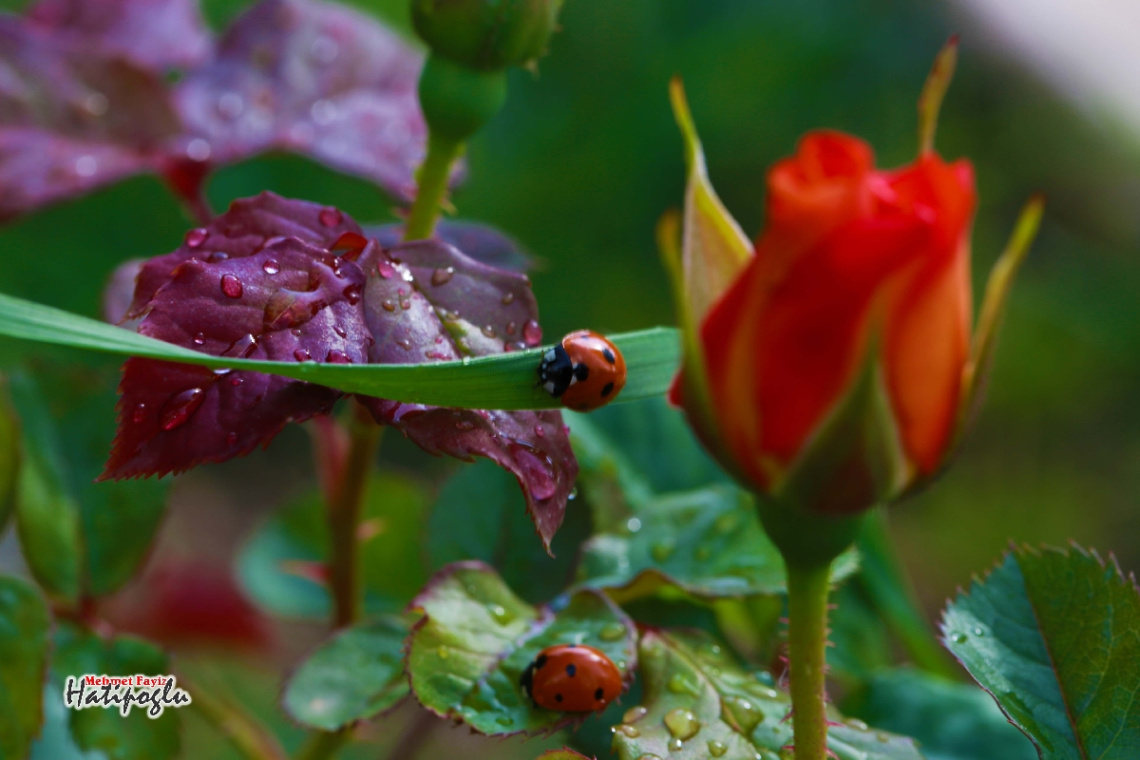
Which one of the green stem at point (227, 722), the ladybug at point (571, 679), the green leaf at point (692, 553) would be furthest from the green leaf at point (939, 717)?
the green stem at point (227, 722)

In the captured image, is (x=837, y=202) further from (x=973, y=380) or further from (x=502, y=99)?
(x=502, y=99)

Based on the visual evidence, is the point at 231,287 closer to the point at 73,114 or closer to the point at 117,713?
the point at 117,713

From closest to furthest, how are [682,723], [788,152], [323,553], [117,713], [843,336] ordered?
[843,336] → [682,723] → [117,713] → [323,553] → [788,152]

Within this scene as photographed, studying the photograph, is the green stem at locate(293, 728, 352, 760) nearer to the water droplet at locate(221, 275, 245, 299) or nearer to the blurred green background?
the water droplet at locate(221, 275, 245, 299)

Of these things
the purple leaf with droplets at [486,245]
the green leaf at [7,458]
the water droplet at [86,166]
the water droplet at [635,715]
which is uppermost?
the purple leaf with droplets at [486,245]

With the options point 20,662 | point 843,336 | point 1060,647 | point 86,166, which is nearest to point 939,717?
point 1060,647

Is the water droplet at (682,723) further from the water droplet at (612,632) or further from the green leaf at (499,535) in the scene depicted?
the green leaf at (499,535)

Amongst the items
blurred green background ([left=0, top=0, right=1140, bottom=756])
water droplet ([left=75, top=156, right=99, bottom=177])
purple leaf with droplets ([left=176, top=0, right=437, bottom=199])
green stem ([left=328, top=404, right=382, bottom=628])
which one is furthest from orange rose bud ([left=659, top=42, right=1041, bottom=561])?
blurred green background ([left=0, top=0, right=1140, bottom=756])
